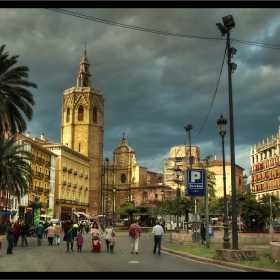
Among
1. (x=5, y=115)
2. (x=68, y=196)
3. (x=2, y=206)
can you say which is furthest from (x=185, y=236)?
(x=68, y=196)

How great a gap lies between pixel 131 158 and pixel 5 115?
7164 centimetres

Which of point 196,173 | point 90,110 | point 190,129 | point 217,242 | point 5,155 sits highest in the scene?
point 90,110

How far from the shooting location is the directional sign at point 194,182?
23.4m

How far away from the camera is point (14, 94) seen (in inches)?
1101

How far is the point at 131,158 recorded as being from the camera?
→ 321 feet

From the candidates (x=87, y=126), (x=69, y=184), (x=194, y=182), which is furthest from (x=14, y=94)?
(x=87, y=126)

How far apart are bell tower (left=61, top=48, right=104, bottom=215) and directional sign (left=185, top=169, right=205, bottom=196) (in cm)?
6922

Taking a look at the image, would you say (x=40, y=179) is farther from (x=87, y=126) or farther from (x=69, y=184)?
(x=87, y=126)

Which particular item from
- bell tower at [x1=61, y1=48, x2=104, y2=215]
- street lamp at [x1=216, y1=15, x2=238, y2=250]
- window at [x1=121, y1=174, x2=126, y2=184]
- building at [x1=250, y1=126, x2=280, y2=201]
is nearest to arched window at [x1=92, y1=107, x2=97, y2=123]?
bell tower at [x1=61, y1=48, x2=104, y2=215]

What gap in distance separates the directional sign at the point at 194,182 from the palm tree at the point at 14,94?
11363 mm

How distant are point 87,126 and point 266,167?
37839 millimetres

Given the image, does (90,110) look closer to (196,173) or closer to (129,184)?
(129,184)

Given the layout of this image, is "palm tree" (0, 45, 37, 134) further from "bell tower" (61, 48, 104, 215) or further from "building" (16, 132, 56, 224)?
"bell tower" (61, 48, 104, 215)

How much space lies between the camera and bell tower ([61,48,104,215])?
93.1 meters
